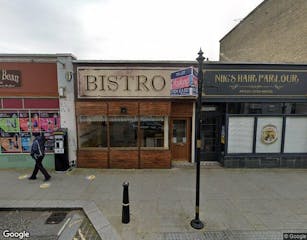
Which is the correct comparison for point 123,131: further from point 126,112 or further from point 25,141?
point 25,141

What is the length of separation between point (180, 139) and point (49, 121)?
5.46m

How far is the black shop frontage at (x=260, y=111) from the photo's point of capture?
7.59 m

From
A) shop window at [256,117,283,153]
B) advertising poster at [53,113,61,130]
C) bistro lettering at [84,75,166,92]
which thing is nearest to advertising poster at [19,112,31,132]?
advertising poster at [53,113,61,130]

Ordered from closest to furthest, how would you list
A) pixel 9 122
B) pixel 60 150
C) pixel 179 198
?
pixel 179 198 → pixel 60 150 → pixel 9 122

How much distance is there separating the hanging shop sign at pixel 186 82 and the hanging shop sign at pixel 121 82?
309 cm

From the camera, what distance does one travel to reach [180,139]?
8.30m

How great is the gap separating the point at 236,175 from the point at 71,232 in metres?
5.67

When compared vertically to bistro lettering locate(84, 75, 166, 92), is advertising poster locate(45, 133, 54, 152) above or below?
below

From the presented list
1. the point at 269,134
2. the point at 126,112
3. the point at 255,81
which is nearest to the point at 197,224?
the point at 126,112

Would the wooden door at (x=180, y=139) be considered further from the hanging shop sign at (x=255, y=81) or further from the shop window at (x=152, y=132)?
the hanging shop sign at (x=255, y=81)

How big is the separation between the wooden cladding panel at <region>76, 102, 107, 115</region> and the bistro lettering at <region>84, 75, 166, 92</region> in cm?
59

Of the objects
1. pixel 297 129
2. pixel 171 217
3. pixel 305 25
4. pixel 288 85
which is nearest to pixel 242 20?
pixel 305 25

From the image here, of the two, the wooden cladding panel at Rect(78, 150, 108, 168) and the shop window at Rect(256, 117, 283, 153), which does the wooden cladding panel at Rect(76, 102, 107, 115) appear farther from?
the shop window at Rect(256, 117, 283, 153)

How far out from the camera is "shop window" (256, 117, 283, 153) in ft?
25.5
